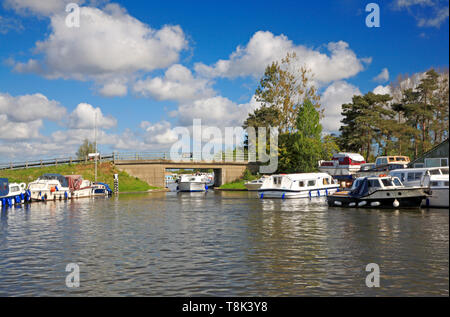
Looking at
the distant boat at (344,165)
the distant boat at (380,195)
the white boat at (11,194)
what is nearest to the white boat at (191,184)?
the distant boat at (344,165)

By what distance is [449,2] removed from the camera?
498 centimetres

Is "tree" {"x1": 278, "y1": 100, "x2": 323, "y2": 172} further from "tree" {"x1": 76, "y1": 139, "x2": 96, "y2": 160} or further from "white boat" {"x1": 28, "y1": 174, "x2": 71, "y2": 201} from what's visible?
"tree" {"x1": 76, "y1": 139, "x2": 96, "y2": 160}

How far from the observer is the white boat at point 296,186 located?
5662 cm

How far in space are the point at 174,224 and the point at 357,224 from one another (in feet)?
43.0

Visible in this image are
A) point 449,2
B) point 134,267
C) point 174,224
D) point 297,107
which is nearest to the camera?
point 449,2

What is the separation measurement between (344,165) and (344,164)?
18 cm

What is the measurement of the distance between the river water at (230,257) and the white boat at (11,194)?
19993 mm

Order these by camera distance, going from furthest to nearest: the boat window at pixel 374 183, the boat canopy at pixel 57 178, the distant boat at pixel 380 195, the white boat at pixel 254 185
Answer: the white boat at pixel 254 185
the boat canopy at pixel 57 178
the boat window at pixel 374 183
the distant boat at pixel 380 195

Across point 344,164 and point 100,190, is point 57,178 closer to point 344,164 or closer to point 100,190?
point 100,190

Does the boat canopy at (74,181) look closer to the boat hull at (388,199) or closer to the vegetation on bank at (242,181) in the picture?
the vegetation on bank at (242,181)

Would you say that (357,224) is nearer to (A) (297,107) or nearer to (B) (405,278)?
(B) (405,278)

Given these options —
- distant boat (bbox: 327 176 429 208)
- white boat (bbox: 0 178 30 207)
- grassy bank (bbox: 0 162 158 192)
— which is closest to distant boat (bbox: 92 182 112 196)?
grassy bank (bbox: 0 162 158 192)

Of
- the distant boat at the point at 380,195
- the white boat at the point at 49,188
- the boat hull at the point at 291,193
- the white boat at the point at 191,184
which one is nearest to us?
the distant boat at the point at 380,195
